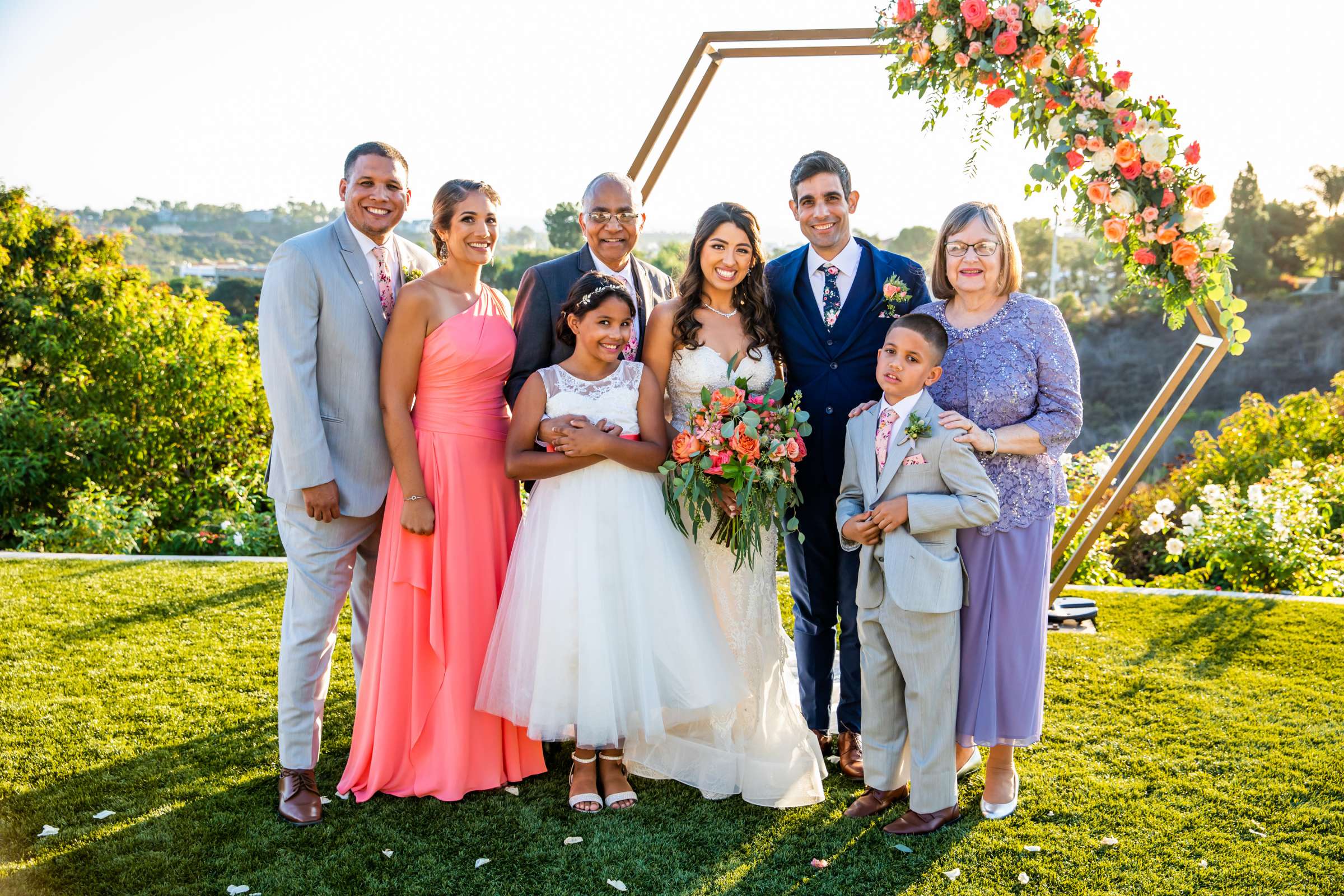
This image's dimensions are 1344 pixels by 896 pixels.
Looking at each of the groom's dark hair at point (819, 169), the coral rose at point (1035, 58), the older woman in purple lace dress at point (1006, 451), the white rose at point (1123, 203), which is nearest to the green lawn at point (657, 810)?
the older woman in purple lace dress at point (1006, 451)

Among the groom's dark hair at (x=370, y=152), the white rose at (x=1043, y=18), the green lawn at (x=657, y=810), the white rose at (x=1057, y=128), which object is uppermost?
the white rose at (x=1043, y=18)

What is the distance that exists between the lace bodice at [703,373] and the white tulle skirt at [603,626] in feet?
1.26

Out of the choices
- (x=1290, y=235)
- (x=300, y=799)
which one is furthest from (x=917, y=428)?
(x=1290, y=235)

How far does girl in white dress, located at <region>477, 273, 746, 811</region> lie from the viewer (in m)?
3.87

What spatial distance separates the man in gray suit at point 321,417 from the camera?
3.81 m

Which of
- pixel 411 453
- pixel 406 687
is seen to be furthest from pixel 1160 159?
pixel 406 687

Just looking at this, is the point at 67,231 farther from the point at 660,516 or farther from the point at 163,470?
the point at 660,516

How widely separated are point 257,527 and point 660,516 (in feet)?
19.7

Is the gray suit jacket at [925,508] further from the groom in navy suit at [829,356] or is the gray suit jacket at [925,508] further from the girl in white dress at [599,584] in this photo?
the girl in white dress at [599,584]

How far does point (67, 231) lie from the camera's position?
12141mm

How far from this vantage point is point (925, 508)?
364 centimetres

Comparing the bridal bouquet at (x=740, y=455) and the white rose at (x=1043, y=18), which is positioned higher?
the white rose at (x=1043, y=18)

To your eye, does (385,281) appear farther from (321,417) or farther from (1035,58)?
(1035,58)

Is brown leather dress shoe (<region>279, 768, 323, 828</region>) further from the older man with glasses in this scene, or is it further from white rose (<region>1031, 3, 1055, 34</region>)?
white rose (<region>1031, 3, 1055, 34</region>)
